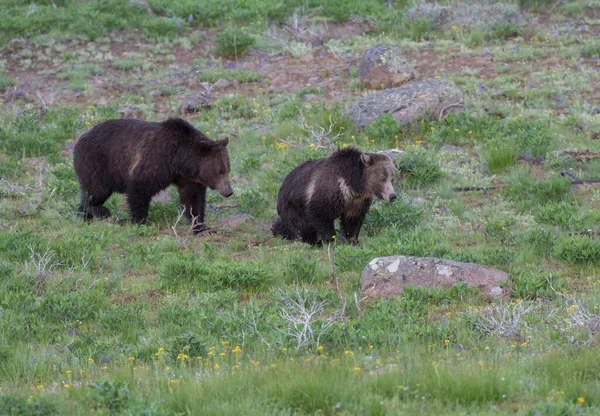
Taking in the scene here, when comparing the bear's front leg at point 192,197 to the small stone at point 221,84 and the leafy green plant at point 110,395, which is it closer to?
the small stone at point 221,84

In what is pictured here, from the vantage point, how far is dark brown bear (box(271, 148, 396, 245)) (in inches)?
422

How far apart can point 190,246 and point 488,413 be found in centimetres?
600

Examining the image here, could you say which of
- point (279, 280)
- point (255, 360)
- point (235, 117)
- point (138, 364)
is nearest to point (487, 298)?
point (279, 280)

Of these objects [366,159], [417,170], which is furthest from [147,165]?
[417,170]

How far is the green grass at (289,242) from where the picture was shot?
5.79 m

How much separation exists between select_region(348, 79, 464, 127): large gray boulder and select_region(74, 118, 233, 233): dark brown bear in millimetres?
3542

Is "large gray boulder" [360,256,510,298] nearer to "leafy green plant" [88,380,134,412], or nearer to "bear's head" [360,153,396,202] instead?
"bear's head" [360,153,396,202]

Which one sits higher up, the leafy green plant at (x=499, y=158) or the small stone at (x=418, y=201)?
the leafy green plant at (x=499, y=158)

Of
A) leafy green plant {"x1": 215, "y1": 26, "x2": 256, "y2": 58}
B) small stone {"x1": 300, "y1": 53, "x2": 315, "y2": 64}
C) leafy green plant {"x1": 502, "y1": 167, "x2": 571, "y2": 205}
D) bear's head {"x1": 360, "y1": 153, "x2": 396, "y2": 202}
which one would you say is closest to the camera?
bear's head {"x1": 360, "y1": 153, "x2": 396, "y2": 202}

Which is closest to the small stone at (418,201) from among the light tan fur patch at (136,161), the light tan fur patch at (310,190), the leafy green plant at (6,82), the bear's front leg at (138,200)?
the light tan fur patch at (310,190)

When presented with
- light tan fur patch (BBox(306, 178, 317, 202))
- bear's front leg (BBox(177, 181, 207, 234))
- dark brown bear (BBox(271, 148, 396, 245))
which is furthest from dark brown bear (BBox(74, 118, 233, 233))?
light tan fur patch (BBox(306, 178, 317, 202))

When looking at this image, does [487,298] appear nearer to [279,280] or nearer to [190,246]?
[279,280]

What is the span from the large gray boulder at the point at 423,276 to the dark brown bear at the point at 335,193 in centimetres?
199

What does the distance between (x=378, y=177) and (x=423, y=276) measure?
227cm
